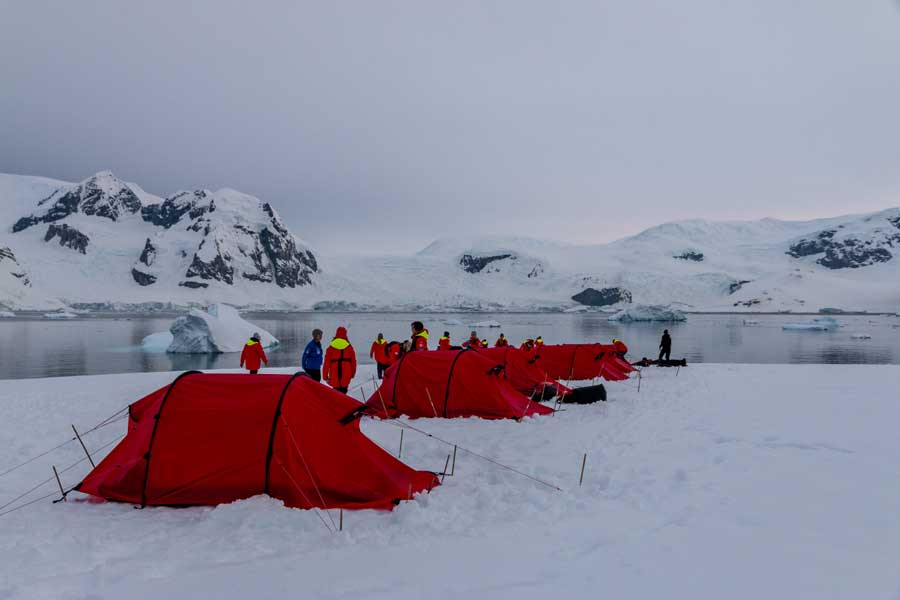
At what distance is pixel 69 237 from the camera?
14538 centimetres

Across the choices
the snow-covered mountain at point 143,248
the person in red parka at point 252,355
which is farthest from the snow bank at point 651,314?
the snow-covered mountain at point 143,248

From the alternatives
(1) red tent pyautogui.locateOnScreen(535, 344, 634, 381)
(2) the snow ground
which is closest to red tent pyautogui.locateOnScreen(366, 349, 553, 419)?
(2) the snow ground

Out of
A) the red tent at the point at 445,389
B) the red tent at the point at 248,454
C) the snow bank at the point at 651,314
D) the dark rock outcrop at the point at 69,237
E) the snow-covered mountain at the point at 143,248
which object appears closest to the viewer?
the red tent at the point at 248,454

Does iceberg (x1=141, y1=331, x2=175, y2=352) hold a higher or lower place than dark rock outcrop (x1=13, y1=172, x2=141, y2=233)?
lower

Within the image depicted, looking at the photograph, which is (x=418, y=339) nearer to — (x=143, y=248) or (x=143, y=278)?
(x=143, y=278)

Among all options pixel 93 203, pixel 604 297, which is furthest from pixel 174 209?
pixel 604 297

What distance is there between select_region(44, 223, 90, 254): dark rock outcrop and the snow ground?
6327 inches

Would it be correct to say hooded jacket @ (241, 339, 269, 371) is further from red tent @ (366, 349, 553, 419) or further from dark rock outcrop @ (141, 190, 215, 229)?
dark rock outcrop @ (141, 190, 215, 229)

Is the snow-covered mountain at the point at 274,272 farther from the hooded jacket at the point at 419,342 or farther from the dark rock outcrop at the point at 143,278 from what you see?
the hooded jacket at the point at 419,342

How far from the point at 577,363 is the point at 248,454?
13.2 meters

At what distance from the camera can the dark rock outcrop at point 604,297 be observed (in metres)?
146

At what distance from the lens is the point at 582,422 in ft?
36.0

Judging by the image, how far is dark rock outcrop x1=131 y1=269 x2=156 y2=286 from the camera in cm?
13712

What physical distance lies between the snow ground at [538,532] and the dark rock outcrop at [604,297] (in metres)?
141
